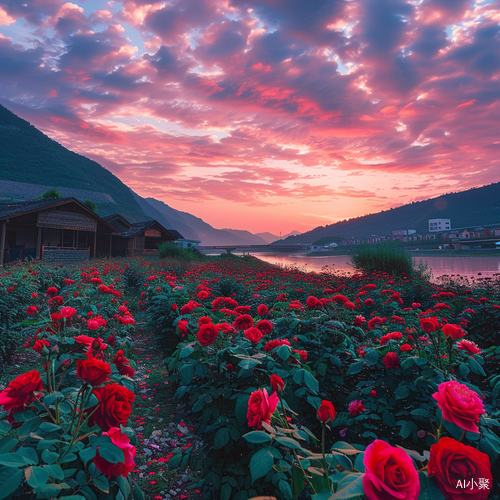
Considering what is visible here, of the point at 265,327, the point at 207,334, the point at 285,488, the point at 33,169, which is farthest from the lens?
the point at 33,169

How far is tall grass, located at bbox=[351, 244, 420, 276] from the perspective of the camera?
10.4 meters

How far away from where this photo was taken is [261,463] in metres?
1.07

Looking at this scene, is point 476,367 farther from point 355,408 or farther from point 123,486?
point 123,486

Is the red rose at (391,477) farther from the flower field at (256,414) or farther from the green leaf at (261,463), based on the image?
the green leaf at (261,463)

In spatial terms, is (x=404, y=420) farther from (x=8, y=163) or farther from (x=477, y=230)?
(x=8, y=163)

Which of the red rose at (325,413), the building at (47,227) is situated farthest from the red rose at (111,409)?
the building at (47,227)

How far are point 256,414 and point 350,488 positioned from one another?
46 centimetres

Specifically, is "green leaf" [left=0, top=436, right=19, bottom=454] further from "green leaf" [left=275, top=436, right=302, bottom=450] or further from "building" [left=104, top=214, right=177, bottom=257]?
"building" [left=104, top=214, right=177, bottom=257]

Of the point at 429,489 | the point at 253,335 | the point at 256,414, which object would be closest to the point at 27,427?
the point at 256,414

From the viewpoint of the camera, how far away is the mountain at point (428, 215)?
3711 inches

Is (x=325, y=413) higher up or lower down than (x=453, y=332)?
lower down

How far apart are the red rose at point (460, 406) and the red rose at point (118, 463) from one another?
110 centimetres

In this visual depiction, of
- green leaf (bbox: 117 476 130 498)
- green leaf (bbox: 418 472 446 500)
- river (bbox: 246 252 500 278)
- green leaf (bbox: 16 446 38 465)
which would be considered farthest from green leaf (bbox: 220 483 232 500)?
river (bbox: 246 252 500 278)

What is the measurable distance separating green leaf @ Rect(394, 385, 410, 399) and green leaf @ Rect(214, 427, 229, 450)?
1162 millimetres
